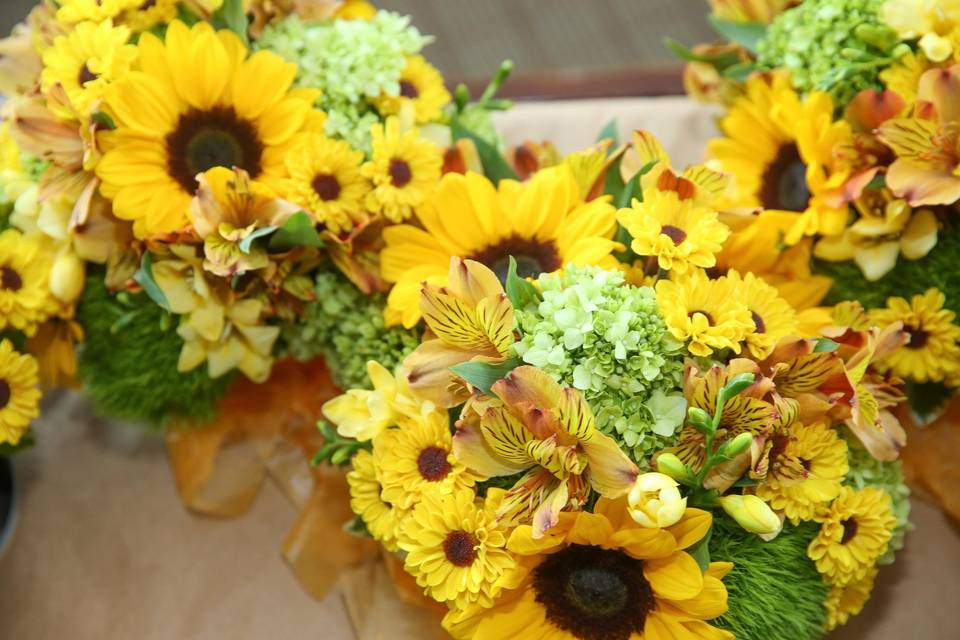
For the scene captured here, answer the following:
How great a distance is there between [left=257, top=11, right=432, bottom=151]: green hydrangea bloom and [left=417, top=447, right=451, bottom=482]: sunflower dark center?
0.91 ft

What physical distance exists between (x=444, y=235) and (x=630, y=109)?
1.32 feet

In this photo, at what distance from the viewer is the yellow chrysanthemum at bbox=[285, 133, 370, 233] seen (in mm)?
764

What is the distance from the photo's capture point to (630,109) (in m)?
1.08

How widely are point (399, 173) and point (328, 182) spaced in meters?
0.06

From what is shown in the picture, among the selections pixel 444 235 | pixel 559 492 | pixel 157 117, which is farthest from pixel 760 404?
pixel 157 117

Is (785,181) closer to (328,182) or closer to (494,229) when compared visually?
(494,229)

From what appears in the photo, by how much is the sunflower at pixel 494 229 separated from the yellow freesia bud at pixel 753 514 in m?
0.23

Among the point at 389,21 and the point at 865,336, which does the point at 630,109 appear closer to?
the point at 389,21

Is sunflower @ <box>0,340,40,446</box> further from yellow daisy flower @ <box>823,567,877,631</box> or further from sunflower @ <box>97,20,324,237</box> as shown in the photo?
yellow daisy flower @ <box>823,567,877,631</box>

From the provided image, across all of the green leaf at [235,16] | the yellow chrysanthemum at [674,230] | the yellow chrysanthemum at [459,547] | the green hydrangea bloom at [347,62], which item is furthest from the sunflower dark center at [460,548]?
the green leaf at [235,16]

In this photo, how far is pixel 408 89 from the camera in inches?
33.2

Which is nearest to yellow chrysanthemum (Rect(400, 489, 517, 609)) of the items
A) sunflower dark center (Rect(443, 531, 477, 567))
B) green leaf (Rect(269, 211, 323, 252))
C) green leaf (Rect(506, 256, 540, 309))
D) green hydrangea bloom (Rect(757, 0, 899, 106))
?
sunflower dark center (Rect(443, 531, 477, 567))

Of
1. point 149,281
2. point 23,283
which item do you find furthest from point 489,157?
point 23,283

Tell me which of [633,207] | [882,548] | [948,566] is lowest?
[948,566]
